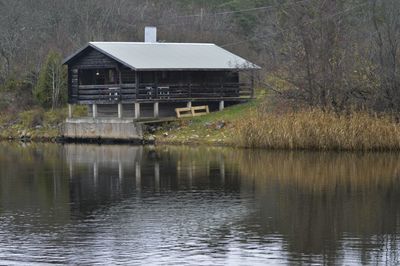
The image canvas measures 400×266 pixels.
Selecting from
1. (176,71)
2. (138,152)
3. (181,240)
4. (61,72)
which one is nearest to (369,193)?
(181,240)

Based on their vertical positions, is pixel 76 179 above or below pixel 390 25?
below

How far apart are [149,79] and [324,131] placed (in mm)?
15734

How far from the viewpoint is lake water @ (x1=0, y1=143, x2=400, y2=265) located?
19328 mm

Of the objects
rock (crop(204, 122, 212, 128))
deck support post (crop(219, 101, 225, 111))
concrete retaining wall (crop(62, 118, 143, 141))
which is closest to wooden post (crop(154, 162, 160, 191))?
rock (crop(204, 122, 212, 128))

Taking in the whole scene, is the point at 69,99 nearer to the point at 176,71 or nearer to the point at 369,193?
the point at 176,71

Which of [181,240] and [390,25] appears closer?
[181,240]

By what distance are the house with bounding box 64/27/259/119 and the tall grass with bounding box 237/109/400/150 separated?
368 inches

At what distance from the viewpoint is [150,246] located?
1995cm

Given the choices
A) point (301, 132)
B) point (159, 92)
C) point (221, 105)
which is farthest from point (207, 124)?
point (301, 132)

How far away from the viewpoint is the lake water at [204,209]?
63.4 ft

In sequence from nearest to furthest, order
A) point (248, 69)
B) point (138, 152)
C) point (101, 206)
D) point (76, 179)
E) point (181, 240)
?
point (181, 240)
point (101, 206)
point (76, 179)
point (138, 152)
point (248, 69)

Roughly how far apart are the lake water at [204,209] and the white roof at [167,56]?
1217 centimetres

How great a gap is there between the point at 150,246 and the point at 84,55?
34460mm

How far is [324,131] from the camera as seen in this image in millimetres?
40562
